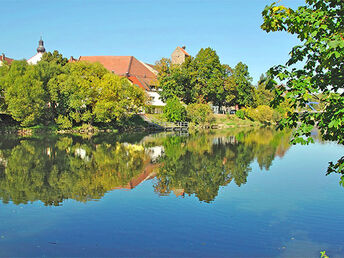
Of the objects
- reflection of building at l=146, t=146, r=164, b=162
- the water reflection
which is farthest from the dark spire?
reflection of building at l=146, t=146, r=164, b=162

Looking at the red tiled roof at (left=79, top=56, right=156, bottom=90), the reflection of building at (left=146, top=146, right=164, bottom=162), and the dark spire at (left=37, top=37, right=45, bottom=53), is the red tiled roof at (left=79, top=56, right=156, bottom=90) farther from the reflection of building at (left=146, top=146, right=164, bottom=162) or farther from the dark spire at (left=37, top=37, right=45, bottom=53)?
the reflection of building at (left=146, top=146, right=164, bottom=162)

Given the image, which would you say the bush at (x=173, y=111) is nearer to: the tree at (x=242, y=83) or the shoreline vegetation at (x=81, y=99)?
the shoreline vegetation at (x=81, y=99)

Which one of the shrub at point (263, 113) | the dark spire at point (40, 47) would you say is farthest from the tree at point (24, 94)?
the shrub at point (263, 113)

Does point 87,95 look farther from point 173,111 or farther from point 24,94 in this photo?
point 173,111

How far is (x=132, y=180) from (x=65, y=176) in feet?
11.0

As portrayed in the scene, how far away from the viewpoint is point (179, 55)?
86.6 meters

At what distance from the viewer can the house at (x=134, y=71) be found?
7506 cm

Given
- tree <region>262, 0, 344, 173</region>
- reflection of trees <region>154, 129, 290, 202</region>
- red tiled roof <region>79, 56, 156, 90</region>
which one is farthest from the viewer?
red tiled roof <region>79, 56, 156, 90</region>

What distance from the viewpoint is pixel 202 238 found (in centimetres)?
907

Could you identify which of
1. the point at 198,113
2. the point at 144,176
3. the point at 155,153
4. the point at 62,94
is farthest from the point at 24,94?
the point at 144,176

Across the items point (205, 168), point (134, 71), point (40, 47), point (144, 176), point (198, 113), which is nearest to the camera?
point (144, 176)

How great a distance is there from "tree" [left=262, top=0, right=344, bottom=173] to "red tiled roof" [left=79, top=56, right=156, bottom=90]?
7089cm

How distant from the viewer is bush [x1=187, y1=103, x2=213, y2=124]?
62875 millimetres

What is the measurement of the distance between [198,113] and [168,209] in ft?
170
